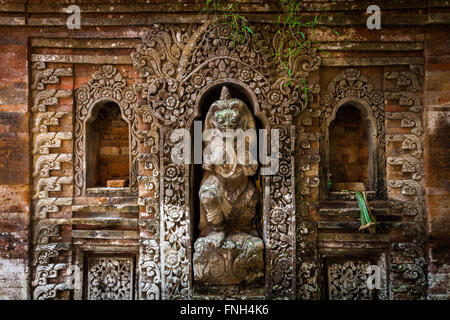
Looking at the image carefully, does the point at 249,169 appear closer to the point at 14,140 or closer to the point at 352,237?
the point at 352,237

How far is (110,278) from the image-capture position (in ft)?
14.6

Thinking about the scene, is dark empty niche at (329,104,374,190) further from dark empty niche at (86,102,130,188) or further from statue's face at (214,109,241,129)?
dark empty niche at (86,102,130,188)

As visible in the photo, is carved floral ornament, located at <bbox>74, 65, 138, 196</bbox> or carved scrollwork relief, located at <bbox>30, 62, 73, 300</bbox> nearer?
carved scrollwork relief, located at <bbox>30, 62, 73, 300</bbox>

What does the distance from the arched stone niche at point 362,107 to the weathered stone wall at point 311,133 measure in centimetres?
8

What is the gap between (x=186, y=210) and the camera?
4059mm

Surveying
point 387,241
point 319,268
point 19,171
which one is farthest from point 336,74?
point 19,171

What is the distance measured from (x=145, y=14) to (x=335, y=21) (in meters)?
2.96

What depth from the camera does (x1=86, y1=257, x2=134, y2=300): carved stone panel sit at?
439 cm

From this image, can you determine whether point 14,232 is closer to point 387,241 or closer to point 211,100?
point 211,100

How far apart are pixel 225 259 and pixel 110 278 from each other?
201 centimetres

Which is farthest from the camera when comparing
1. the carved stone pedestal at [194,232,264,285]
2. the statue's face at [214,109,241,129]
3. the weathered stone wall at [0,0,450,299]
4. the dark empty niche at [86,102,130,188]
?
the dark empty niche at [86,102,130,188]

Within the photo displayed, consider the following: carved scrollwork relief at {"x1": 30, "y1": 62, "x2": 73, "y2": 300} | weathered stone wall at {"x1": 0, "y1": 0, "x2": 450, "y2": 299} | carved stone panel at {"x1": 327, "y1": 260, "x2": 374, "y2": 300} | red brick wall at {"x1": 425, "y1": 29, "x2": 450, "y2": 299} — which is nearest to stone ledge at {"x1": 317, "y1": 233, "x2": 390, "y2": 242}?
weathered stone wall at {"x1": 0, "y1": 0, "x2": 450, "y2": 299}

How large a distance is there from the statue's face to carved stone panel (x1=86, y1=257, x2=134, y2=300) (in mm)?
2664

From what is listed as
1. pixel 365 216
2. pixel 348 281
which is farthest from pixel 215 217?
pixel 348 281
